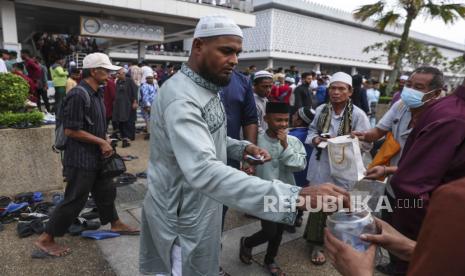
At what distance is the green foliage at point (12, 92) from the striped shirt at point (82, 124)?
7.19ft

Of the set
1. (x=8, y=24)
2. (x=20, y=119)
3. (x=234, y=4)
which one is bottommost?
(x=20, y=119)

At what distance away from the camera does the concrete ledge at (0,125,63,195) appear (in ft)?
13.9

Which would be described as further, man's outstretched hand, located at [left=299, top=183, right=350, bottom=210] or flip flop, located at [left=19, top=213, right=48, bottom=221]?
flip flop, located at [left=19, top=213, right=48, bottom=221]

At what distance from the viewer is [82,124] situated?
2955 millimetres

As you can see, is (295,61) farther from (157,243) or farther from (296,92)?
(157,243)

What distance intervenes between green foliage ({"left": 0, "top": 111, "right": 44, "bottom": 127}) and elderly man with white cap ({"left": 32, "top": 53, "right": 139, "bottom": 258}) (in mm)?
1842

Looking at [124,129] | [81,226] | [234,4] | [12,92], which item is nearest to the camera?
[81,226]

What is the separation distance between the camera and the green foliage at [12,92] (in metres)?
4.45

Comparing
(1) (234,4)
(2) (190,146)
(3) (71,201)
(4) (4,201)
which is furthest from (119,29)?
(2) (190,146)

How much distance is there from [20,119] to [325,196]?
4.70 m

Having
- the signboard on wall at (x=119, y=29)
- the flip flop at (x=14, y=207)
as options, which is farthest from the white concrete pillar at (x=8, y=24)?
the flip flop at (x=14, y=207)

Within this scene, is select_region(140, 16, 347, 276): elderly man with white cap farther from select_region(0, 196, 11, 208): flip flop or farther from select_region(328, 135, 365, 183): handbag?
select_region(0, 196, 11, 208): flip flop

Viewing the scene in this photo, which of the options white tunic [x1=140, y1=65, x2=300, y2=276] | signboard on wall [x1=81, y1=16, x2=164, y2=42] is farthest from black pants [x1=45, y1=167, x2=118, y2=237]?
signboard on wall [x1=81, y1=16, x2=164, y2=42]

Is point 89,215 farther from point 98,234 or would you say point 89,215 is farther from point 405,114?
point 405,114
